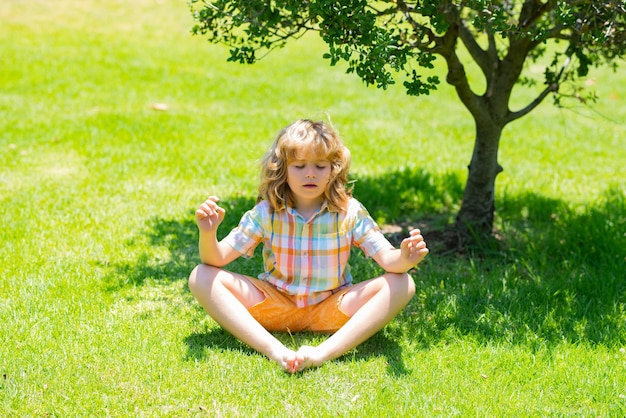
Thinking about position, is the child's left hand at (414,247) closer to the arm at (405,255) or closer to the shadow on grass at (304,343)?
the arm at (405,255)

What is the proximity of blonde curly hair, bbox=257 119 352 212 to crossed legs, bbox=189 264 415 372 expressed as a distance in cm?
41

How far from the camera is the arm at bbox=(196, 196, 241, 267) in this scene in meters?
3.48

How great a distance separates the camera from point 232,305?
361 centimetres

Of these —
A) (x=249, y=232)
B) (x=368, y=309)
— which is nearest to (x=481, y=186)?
(x=368, y=309)

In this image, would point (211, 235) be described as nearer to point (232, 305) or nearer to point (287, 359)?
point (232, 305)

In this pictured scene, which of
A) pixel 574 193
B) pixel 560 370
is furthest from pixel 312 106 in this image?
pixel 560 370

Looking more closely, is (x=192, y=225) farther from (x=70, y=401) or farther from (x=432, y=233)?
(x=70, y=401)

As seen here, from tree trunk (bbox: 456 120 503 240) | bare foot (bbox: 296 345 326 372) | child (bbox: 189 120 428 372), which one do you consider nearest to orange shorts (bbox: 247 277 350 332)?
child (bbox: 189 120 428 372)

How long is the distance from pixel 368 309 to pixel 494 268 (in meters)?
1.41

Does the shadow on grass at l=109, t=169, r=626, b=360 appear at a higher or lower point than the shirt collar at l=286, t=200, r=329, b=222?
lower

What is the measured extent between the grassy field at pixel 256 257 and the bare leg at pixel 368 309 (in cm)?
9

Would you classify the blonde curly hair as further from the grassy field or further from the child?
the grassy field

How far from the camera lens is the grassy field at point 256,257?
128 inches

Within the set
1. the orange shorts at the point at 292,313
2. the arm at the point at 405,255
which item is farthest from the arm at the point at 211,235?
the arm at the point at 405,255
